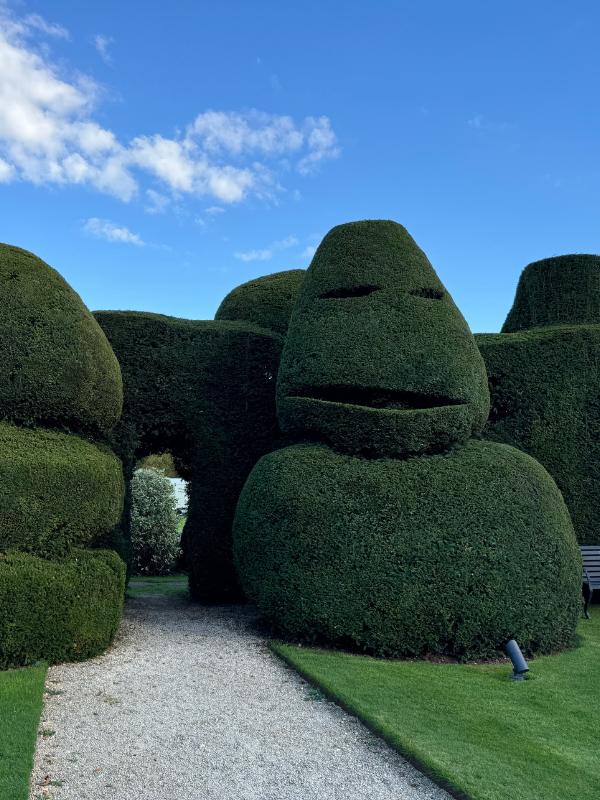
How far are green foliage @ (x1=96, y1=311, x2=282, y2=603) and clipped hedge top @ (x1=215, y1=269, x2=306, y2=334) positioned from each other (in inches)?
45.5

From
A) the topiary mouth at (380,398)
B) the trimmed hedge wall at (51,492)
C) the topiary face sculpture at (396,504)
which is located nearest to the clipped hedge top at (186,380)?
the topiary face sculpture at (396,504)

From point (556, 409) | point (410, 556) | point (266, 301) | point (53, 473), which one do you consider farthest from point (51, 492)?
point (556, 409)

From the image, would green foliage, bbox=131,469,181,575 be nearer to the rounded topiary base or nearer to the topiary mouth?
the rounded topiary base

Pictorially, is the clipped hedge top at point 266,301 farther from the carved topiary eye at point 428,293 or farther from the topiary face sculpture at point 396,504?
the carved topiary eye at point 428,293

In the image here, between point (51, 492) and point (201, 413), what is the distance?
3634mm

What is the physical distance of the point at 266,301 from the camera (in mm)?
12039

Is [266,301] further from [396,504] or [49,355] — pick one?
[396,504]

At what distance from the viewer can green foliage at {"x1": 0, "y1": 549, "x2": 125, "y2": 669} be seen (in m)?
6.64

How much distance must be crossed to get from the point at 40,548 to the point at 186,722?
269 centimetres

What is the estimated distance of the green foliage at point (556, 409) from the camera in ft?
35.0

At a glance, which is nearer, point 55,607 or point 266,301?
point 55,607

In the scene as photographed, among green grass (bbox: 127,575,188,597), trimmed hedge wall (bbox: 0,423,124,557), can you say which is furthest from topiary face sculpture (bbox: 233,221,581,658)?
green grass (bbox: 127,575,188,597)

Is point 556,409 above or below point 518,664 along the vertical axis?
A: above

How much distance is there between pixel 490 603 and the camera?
7.53m
